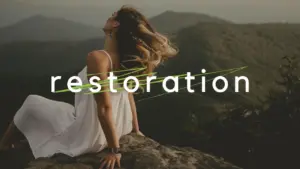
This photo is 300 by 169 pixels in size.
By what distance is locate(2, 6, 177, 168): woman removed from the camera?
6.23 ft

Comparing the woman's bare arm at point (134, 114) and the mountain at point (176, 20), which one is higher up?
the mountain at point (176, 20)

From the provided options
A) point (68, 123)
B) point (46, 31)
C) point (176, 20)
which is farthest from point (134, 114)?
point (46, 31)

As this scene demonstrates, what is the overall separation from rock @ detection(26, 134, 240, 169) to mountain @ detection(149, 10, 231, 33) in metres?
0.57

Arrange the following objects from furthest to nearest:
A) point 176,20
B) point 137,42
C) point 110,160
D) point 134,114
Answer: point 176,20 → point 134,114 → point 137,42 → point 110,160

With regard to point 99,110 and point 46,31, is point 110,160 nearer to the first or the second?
point 99,110

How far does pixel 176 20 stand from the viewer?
2340 mm

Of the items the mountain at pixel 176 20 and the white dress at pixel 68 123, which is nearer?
the white dress at pixel 68 123

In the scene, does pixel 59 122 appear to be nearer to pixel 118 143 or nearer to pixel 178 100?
pixel 118 143

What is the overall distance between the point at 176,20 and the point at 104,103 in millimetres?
695

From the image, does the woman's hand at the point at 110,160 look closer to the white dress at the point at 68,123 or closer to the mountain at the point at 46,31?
the white dress at the point at 68,123

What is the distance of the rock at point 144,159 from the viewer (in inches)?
74.0

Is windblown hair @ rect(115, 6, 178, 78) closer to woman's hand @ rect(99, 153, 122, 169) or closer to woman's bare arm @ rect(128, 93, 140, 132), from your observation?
woman's bare arm @ rect(128, 93, 140, 132)

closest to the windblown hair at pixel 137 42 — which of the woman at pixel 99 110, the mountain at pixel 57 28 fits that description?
the woman at pixel 99 110

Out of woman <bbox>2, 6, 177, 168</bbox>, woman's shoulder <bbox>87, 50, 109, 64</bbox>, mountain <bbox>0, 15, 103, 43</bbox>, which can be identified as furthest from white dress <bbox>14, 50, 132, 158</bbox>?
mountain <bbox>0, 15, 103, 43</bbox>
